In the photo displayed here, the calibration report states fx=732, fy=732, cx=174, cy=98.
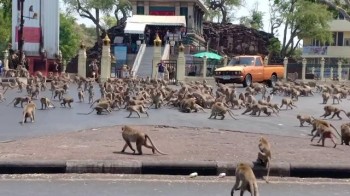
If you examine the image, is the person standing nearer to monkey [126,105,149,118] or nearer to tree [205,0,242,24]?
monkey [126,105,149,118]

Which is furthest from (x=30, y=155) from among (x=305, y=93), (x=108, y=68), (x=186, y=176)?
(x=108, y=68)

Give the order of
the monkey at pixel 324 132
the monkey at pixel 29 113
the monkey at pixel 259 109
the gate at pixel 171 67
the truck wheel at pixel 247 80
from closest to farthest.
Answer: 1. the monkey at pixel 324 132
2. the monkey at pixel 29 113
3. the monkey at pixel 259 109
4. the truck wheel at pixel 247 80
5. the gate at pixel 171 67

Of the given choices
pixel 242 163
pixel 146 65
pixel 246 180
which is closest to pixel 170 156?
pixel 242 163

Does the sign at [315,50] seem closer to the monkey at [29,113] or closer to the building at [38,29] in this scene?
the building at [38,29]

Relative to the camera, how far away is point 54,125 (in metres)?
18.4

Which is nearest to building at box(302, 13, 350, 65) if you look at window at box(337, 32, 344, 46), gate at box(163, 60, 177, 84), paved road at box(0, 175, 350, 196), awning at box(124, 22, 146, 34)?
window at box(337, 32, 344, 46)

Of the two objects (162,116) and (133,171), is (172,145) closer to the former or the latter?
(133,171)

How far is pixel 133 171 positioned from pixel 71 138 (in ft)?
12.7

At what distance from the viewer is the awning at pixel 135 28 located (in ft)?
197

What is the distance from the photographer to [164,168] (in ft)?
40.3

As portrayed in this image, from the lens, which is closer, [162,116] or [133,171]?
[133,171]

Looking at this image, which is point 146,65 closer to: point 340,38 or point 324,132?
point 340,38

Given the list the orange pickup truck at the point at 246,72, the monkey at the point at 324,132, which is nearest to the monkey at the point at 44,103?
the monkey at the point at 324,132

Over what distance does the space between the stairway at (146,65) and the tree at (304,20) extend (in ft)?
75.2
